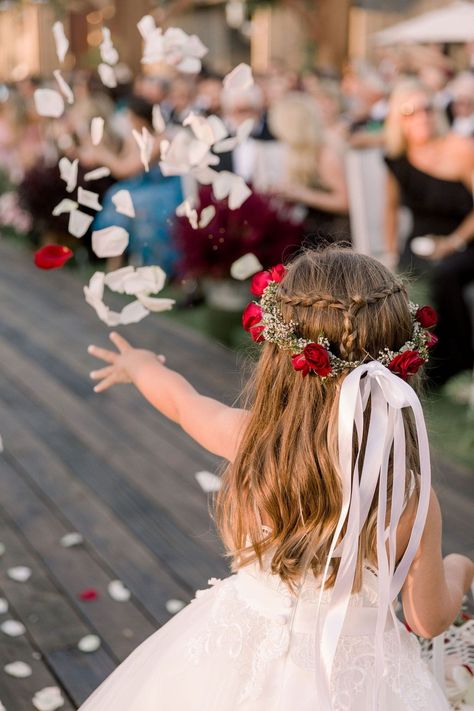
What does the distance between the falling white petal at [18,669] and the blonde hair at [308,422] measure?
988mm

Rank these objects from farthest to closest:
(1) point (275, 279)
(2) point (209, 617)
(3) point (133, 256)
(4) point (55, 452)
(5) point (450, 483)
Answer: (3) point (133, 256), (4) point (55, 452), (5) point (450, 483), (2) point (209, 617), (1) point (275, 279)

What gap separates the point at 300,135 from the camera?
659 centimetres

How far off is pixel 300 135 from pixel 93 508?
3.88 m

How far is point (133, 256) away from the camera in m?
8.00

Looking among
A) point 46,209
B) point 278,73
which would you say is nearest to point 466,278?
point 46,209

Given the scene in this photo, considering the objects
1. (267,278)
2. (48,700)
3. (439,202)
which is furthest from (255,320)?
(439,202)

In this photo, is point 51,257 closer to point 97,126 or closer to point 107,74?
point 97,126

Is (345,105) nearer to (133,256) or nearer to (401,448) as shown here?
(133,256)

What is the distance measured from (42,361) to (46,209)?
3.19 meters

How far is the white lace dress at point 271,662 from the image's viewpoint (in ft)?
5.57

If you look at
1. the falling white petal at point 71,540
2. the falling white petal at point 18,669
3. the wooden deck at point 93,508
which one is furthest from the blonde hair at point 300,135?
the falling white petal at point 18,669

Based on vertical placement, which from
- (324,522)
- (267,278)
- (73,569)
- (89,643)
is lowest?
(73,569)

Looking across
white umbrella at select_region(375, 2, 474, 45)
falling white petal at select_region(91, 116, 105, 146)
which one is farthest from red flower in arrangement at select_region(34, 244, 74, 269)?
white umbrella at select_region(375, 2, 474, 45)

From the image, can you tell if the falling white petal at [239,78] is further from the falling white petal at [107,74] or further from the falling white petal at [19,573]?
the falling white petal at [19,573]
